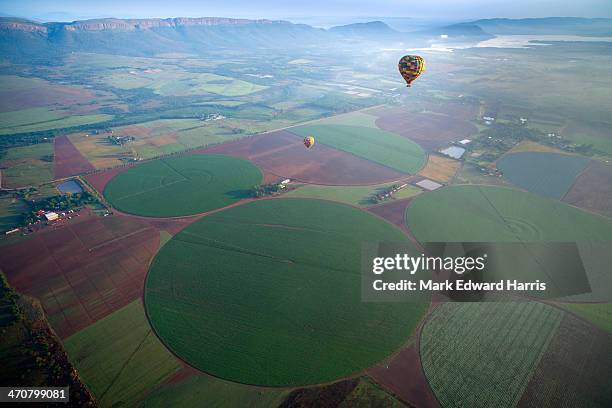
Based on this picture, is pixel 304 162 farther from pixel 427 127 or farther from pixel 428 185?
pixel 427 127

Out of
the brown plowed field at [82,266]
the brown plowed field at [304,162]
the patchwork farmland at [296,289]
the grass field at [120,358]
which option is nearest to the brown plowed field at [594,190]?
the patchwork farmland at [296,289]

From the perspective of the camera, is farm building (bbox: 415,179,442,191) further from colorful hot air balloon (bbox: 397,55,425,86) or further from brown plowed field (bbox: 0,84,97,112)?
brown plowed field (bbox: 0,84,97,112)

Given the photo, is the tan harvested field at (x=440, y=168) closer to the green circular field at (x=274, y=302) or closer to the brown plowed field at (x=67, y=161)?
the green circular field at (x=274, y=302)

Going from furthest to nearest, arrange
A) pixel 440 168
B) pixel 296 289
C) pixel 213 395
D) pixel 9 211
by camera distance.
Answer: pixel 440 168 → pixel 9 211 → pixel 296 289 → pixel 213 395

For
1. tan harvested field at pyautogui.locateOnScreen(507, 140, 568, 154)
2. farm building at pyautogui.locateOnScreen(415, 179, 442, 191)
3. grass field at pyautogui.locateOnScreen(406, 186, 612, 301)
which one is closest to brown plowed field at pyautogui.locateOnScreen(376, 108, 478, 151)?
tan harvested field at pyautogui.locateOnScreen(507, 140, 568, 154)

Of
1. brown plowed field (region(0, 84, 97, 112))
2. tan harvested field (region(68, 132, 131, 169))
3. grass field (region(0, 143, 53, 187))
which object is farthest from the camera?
brown plowed field (region(0, 84, 97, 112))

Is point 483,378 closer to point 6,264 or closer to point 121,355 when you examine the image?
point 121,355

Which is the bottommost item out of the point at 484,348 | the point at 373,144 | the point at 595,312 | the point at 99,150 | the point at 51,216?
the point at 484,348

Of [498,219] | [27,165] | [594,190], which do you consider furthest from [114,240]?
[594,190]
